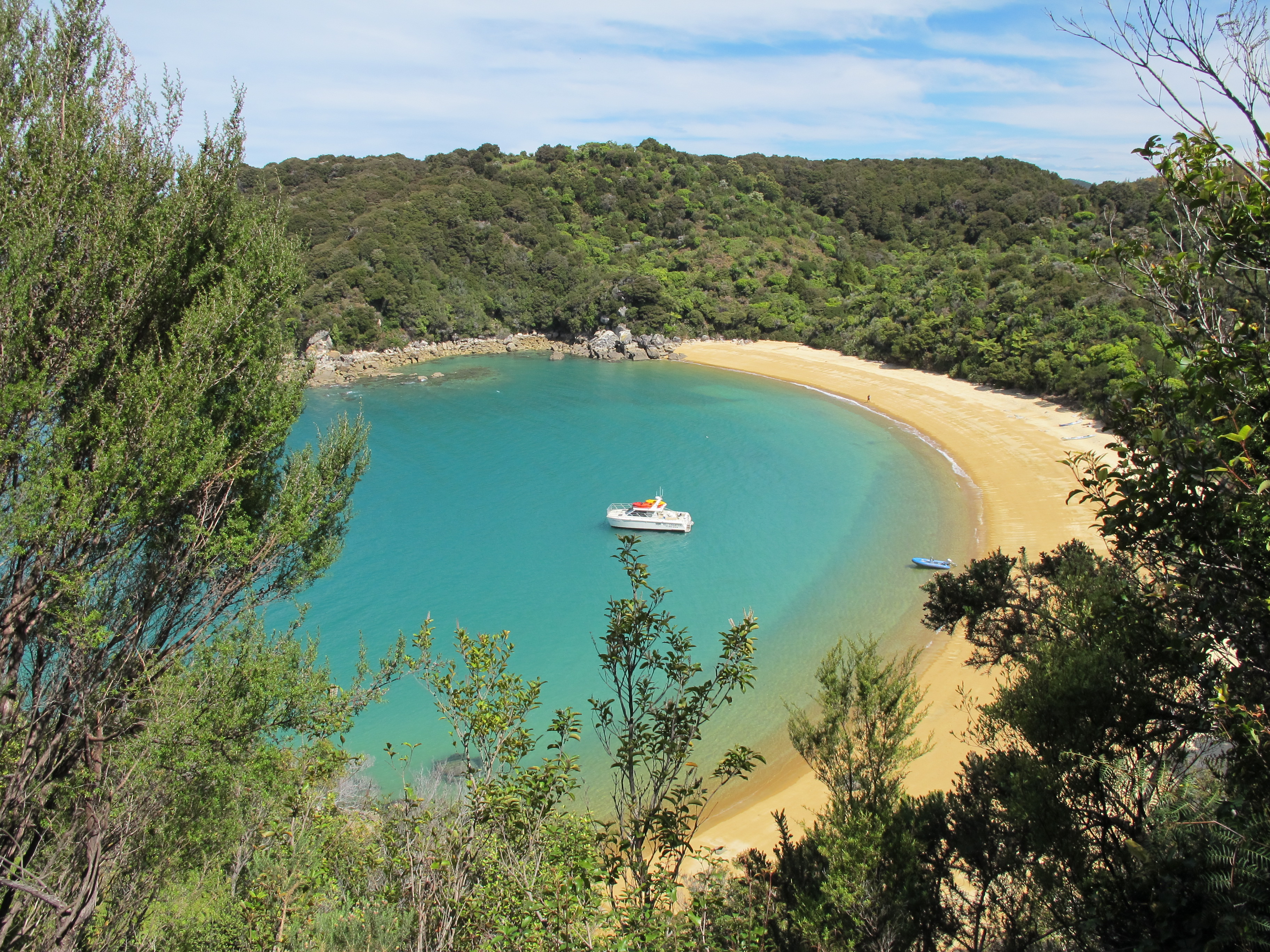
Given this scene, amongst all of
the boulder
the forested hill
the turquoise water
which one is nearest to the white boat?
the turquoise water

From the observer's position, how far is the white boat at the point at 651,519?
29.2m

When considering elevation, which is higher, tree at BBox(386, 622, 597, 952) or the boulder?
the boulder

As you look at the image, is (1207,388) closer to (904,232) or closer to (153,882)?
(153,882)

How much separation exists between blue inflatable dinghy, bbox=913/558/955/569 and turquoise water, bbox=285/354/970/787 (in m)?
0.66

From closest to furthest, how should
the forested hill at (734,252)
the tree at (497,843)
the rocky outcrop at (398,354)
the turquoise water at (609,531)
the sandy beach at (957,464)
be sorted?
1. the tree at (497,843)
2. the sandy beach at (957,464)
3. the turquoise water at (609,531)
4. the forested hill at (734,252)
5. the rocky outcrop at (398,354)

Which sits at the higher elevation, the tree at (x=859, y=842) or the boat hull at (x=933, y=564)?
the tree at (x=859, y=842)

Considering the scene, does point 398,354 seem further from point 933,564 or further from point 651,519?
point 933,564

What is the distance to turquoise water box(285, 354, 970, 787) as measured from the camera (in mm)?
20547

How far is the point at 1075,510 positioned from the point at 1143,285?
87.9 ft

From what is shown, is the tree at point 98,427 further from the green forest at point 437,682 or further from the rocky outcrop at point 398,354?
the rocky outcrop at point 398,354

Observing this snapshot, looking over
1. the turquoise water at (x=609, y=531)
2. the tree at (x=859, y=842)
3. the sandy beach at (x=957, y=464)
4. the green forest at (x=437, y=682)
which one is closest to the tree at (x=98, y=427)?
the green forest at (x=437, y=682)

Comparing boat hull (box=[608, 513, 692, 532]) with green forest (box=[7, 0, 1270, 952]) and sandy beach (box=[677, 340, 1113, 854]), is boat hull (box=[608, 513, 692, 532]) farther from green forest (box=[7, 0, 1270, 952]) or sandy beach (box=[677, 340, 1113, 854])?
green forest (box=[7, 0, 1270, 952])

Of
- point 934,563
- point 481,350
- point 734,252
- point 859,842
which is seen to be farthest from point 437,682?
point 734,252

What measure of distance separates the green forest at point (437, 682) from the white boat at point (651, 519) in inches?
696
